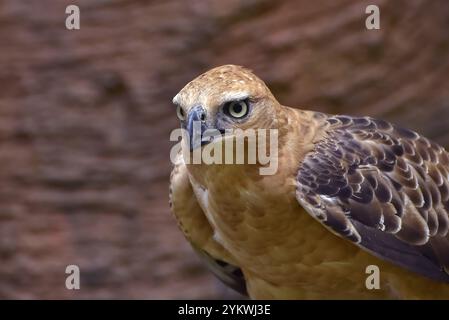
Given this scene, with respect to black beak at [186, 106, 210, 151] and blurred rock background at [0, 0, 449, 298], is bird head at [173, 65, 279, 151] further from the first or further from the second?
blurred rock background at [0, 0, 449, 298]

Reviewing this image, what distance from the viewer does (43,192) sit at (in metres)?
7.53

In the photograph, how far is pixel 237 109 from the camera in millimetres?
4297

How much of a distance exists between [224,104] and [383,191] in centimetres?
119

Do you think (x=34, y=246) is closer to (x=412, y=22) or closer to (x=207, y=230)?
(x=207, y=230)

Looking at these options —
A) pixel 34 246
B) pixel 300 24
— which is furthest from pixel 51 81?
pixel 300 24

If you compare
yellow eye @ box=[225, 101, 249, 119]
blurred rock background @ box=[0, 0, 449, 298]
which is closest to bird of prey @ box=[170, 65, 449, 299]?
yellow eye @ box=[225, 101, 249, 119]

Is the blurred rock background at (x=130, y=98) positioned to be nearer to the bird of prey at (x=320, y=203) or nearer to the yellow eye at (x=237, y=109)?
the bird of prey at (x=320, y=203)

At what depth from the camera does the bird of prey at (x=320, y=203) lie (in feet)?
15.2

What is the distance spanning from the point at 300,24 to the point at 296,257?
3002mm

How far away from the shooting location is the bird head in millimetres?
4172

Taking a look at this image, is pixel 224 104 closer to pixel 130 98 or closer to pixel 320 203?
pixel 320 203

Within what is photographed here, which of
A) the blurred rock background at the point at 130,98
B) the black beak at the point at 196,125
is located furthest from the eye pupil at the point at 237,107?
the blurred rock background at the point at 130,98

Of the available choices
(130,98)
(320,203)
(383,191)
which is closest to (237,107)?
(320,203)

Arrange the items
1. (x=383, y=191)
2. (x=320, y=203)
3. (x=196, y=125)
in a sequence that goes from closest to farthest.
Result: (x=196, y=125), (x=320, y=203), (x=383, y=191)
